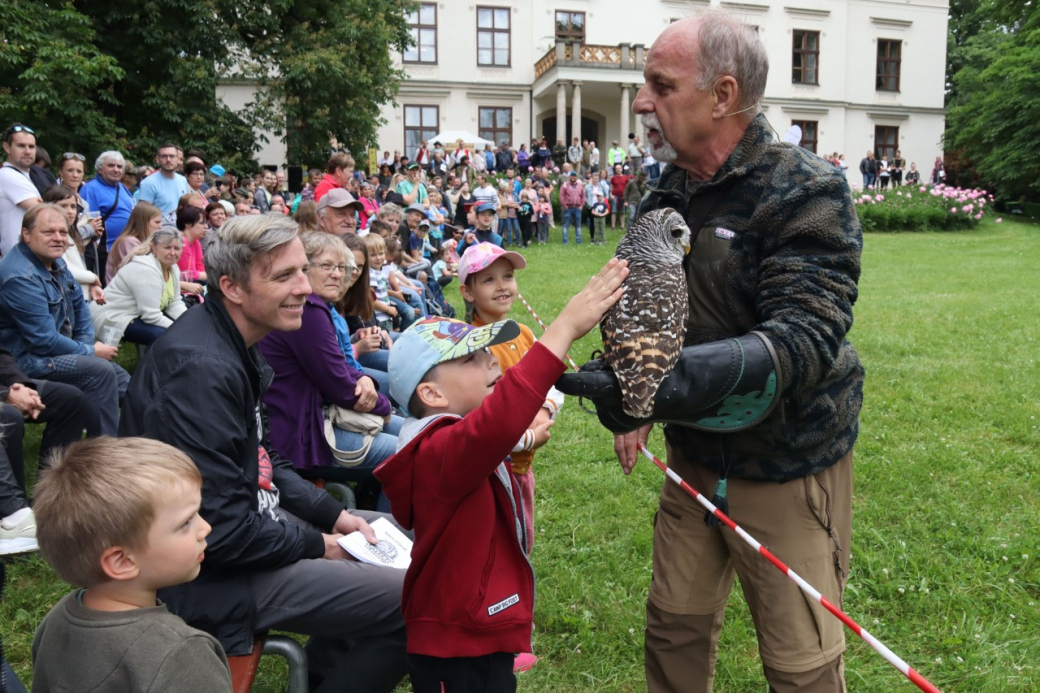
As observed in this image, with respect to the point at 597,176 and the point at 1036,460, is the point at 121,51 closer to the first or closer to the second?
the point at 597,176

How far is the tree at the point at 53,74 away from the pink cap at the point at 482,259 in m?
10.9

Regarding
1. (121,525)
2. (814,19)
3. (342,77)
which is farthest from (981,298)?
(814,19)

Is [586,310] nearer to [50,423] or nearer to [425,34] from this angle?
[50,423]

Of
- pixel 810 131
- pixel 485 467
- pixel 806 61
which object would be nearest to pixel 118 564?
pixel 485 467

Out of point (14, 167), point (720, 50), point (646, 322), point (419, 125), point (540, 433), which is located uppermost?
point (419, 125)

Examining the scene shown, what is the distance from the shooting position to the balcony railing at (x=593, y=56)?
1372 inches

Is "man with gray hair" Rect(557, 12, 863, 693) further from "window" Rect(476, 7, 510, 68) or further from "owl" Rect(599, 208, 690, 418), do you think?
"window" Rect(476, 7, 510, 68)

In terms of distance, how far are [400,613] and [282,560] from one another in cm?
44

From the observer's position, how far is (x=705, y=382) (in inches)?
71.5

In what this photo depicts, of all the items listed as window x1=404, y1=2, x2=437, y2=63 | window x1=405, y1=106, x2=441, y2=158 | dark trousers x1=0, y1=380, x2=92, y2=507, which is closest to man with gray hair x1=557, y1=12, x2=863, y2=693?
dark trousers x1=0, y1=380, x2=92, y2=507

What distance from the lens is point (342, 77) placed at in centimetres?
1892

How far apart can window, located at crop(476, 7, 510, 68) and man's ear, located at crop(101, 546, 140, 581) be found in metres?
38.2

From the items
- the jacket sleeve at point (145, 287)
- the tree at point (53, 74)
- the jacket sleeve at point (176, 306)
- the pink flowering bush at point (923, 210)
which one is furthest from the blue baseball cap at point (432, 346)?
the pink flowering bush at point (923, 210)

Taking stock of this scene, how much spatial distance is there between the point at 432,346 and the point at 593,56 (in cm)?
3584
